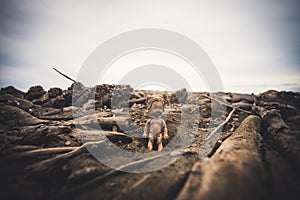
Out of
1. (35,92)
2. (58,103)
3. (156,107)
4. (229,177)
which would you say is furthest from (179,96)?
(35,92)

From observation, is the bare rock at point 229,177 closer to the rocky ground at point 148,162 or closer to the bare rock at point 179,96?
the rocky ground at point 148,162

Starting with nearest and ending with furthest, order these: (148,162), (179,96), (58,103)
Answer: (148,162)
(58,103)
(179,96)

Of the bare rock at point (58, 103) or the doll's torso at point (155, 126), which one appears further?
the bare rock at point (58, 103)

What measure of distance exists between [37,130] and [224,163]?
4218 millimetres

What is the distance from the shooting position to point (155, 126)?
13.4ft

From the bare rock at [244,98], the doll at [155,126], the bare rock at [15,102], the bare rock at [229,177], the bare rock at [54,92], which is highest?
the bare rock at [54,92]

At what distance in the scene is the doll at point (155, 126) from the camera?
385 centimetres

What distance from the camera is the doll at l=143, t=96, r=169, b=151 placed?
3853mm

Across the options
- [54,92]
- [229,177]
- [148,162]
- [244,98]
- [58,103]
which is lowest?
[148,162]

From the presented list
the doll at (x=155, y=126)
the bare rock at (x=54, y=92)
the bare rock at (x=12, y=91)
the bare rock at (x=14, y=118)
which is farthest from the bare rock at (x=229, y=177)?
the bare rock at (x=12, y=91)

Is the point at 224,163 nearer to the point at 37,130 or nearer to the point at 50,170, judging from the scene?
the point at 50,170

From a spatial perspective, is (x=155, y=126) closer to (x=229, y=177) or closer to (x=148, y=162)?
(x=148, y=162)

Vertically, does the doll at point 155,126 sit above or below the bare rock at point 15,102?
below

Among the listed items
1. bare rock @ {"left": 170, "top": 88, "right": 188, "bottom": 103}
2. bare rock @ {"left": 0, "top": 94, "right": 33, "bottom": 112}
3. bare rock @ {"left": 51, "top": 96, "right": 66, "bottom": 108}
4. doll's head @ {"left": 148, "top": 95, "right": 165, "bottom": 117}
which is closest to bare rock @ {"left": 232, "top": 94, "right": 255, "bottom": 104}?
bare rock @ {"left": 170, "top": 88, "right": 188, "bottom": 103}
